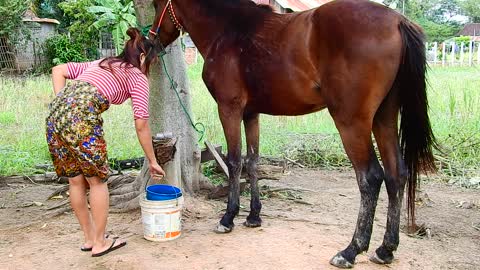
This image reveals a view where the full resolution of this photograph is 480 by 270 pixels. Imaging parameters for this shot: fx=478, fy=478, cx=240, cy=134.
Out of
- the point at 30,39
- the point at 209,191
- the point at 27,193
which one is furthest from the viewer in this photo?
the point at 30,39

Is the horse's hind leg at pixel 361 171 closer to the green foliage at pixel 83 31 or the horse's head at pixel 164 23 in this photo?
the horse's head at pixel 164 23

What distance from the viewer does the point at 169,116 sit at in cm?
443

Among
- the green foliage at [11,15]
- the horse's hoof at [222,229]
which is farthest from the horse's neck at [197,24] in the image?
the green foliage at [11,15]

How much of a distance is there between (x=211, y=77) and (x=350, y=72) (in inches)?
46.4

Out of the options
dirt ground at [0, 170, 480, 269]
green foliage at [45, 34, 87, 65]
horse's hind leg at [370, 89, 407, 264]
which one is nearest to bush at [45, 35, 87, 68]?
green foliage at [45, 34, 87, 65]

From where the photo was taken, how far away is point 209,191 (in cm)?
475

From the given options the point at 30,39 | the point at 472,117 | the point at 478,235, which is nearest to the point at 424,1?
the point at 30,39

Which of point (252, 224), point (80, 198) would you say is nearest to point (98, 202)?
point (80, 198)

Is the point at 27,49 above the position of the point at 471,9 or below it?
below

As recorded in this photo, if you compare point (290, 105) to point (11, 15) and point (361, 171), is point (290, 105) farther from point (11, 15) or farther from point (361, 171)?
point (11, 15)

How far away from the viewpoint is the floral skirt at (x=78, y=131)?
3039mm

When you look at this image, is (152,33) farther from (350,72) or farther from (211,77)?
(350,72)

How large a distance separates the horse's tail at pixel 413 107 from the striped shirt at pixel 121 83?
169cm

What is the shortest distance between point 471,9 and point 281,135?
55187 mm
